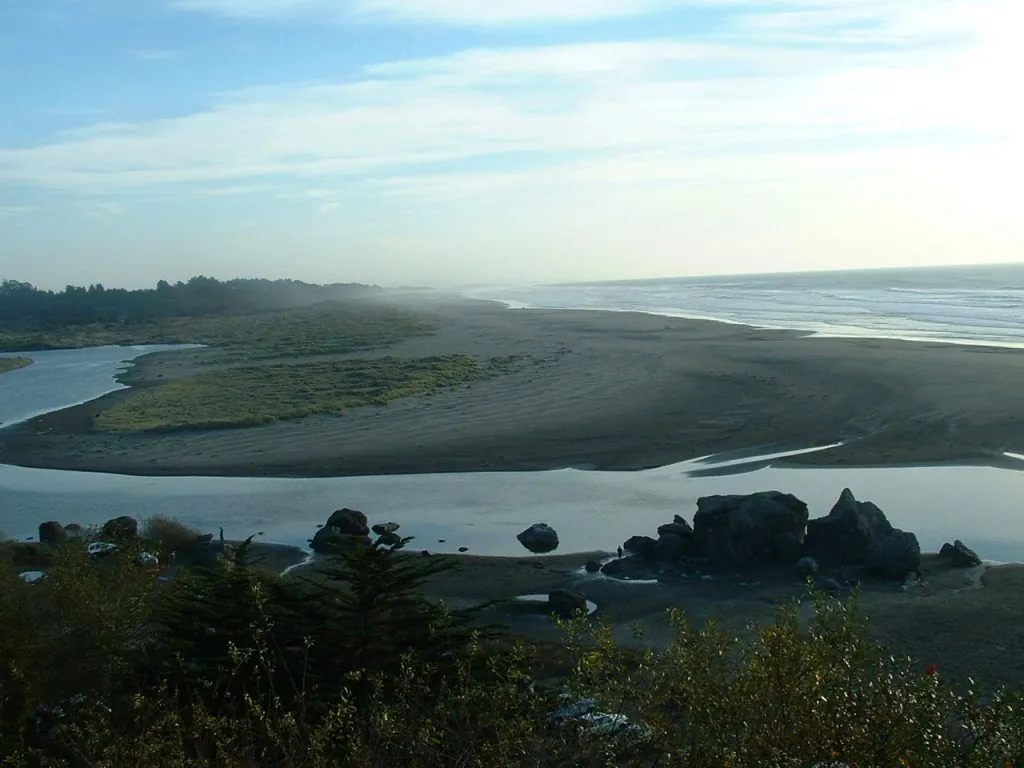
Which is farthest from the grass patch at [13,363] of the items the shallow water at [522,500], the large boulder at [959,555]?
the large boulder at [959,555]

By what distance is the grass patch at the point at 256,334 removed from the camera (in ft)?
240

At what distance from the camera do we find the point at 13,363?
246 ft

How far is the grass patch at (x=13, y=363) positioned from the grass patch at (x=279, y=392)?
2292 centimetres

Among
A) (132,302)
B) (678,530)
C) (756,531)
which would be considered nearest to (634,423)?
(678,530)

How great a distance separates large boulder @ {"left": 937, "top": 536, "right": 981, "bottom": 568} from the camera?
18.6 m

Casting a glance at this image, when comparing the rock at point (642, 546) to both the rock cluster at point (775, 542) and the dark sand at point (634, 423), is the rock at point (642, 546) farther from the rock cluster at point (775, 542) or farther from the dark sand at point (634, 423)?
the dark sand at point (634, 423)

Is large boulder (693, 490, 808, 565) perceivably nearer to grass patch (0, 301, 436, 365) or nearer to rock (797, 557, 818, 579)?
rock (797, 557, 818, 579)

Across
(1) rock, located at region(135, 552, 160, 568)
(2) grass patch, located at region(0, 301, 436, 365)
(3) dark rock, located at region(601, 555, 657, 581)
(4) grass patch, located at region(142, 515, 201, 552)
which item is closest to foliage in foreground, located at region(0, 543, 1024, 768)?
(1) rock, located at region(135, 552, 160, 568)

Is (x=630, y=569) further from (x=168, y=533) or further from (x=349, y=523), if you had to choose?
(x=168, y=533)

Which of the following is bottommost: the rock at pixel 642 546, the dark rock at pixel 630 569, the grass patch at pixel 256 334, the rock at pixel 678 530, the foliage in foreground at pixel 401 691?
the dark rock at pixel 630 569

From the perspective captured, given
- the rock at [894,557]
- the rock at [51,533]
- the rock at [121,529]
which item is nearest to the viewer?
the rock at [894,557]

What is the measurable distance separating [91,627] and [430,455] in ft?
66.1

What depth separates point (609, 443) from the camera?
3173 cm

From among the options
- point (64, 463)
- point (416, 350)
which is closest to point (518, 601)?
point (64, 463)
